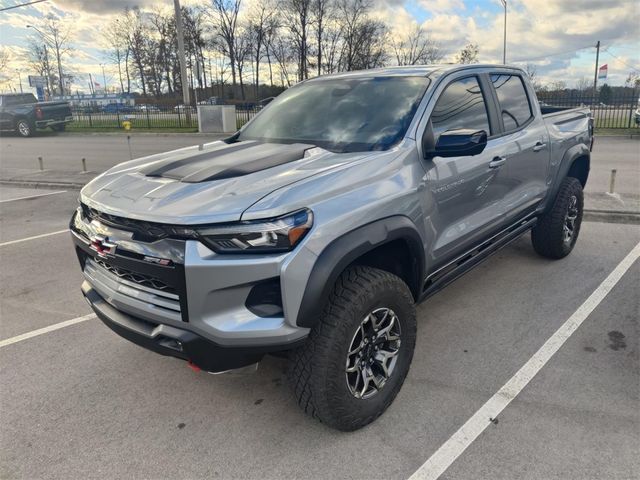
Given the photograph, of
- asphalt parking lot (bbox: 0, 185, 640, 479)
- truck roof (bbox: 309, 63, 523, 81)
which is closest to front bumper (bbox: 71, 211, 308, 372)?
asphalt parking lot (bbox: 0, 185, 640, 479)

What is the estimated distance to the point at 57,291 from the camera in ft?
15.7

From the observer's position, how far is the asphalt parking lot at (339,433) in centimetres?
251

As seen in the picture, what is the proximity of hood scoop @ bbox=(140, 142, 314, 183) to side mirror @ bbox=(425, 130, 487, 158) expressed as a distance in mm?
817

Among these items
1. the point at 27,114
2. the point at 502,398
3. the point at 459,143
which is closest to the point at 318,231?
the point at 459,143

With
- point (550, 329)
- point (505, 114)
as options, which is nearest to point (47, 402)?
point (550, 329)

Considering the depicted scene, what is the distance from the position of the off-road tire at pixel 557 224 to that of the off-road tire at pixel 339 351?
2875mm

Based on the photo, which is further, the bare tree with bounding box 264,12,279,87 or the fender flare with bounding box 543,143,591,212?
the bare tree with bounding box 264,12,279,87

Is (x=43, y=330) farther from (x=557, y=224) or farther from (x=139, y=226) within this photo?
(x=557, y=224)

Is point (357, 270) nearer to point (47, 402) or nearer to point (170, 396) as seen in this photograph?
point (170, 396)

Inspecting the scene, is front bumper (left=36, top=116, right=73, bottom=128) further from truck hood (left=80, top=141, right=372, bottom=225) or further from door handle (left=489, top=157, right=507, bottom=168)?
door handle (left=489, top=157, right=507, bottom=168)

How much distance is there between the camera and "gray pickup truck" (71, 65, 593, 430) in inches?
87.8

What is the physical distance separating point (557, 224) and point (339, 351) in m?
3.43

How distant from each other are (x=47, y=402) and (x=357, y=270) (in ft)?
6.93

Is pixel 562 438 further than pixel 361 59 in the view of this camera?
No
